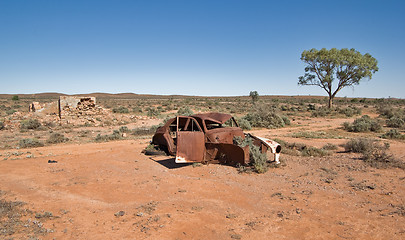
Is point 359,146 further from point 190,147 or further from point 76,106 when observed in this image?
point 76,106

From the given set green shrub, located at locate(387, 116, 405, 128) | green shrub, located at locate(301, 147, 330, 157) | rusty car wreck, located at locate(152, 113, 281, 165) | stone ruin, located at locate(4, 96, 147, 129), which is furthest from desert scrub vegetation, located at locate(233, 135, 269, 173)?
green shrub, located at locate(387, 116, 405, 128)

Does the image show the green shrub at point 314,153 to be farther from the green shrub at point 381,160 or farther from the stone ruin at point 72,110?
the stone ruin at point 72,110

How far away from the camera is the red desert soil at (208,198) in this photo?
4.18m

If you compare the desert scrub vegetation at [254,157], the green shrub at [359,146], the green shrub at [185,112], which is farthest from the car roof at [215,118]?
the green shrub at [185,112]

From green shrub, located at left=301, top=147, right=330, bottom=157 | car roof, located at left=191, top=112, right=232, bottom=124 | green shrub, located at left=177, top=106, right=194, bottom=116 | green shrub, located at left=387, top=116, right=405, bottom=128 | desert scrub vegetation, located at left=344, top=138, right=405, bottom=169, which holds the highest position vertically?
car roof, located at left=191, top=112, right=232, bottom=124

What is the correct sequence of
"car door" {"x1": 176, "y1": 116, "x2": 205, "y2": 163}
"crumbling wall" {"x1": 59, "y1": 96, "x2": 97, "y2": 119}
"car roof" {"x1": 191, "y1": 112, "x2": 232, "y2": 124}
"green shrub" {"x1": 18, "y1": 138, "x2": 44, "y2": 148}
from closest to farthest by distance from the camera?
1. "car door" {"x1": 176, "y1": 116, "x2": 205, "y2": 163}
2. "car roof" {"x1": 191, "y1": 112, "x2": 232, "y2": 124}
3. "green shrub" {"x1": 18, "y1": 138, "x2": 44, "y2": 148}
4. "crumbling wall" {"x1": 59, "y1": 96, "x2": 97, "y2": 119}

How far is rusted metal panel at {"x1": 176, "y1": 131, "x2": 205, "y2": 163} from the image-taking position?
Result: 281 inches

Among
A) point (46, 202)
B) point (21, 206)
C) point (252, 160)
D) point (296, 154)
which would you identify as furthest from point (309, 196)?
point (21, 206)

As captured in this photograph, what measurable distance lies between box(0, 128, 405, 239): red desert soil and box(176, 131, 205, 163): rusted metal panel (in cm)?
45

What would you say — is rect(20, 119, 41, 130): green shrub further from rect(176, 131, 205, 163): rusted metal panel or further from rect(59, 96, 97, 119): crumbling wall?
rect(176, 131, 205, 163): rusted metal panel

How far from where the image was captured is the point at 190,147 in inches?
287

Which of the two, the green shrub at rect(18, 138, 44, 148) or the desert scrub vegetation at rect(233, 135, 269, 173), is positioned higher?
the desert scrub vegetation at rect(233, 135, 269, 173)

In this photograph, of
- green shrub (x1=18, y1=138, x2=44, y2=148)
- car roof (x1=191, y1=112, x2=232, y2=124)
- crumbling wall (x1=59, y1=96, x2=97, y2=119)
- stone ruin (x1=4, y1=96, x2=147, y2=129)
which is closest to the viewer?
car roof (x1=191, y1=112, x2=232, y2=124)

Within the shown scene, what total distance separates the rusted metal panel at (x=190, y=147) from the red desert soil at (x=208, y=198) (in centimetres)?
45
